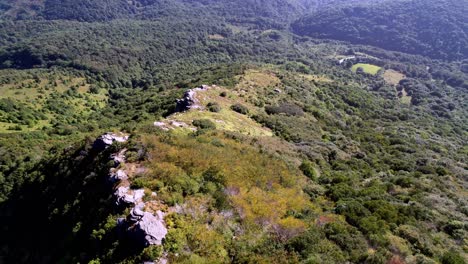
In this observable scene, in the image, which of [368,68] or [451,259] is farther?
[368,68]

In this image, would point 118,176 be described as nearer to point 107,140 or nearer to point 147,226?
point 147,226

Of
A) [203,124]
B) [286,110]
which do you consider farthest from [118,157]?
[286,110]

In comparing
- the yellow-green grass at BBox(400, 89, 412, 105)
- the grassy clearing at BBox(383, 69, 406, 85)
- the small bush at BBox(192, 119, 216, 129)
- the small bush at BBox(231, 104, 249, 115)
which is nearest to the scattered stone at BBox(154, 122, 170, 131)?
the small bush at BBox(192, 119, 216, 129)

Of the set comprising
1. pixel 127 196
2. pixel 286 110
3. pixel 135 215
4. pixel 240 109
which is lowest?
pixel 286 110

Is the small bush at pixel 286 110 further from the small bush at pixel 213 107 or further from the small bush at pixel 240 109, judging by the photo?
the small bush at pixel 213 107

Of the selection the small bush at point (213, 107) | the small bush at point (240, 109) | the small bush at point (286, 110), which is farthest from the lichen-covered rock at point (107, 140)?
the small bush at point (286, 110)

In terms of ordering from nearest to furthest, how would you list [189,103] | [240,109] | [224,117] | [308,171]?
1. [308,171]
2. [224,117]
3. [189,103]
4. [240,109]
